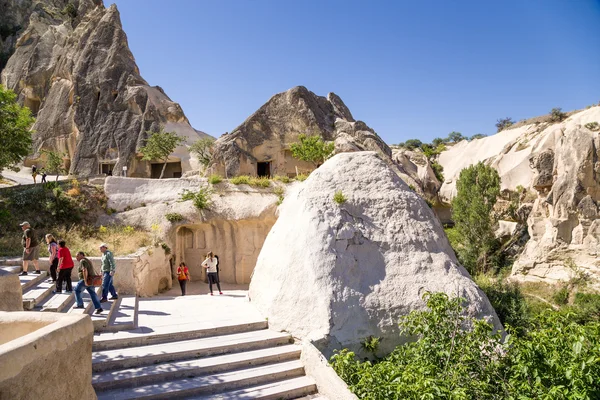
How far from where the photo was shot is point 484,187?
23328mm

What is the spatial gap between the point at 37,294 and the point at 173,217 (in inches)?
338

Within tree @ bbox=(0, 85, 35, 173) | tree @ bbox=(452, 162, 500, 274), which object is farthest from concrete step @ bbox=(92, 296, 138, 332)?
tree @ bbox=(452, 162, 500, 274)

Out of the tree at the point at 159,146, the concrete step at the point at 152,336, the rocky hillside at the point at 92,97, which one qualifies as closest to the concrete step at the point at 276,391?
the concrete step at the point at 152,336

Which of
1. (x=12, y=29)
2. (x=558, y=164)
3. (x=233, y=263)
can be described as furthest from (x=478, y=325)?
(x=12, y=29)

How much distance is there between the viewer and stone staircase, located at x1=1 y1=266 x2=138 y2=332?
25.4ft

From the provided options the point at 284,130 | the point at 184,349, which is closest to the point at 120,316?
the point at 184,349

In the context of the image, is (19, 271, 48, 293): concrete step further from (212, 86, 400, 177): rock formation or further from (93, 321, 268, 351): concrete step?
(212, 86, 400, 177): rock formation

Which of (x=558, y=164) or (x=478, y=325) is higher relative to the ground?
(x=558, y=164)

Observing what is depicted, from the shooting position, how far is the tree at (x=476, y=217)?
22.7 meters

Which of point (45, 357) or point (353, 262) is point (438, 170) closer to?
point (353, 262)

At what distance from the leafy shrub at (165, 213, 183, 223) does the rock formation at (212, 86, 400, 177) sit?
410 inches

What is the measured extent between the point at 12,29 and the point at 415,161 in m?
50.3

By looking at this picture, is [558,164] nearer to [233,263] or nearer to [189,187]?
[233,263]

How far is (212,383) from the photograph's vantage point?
6.34 m
